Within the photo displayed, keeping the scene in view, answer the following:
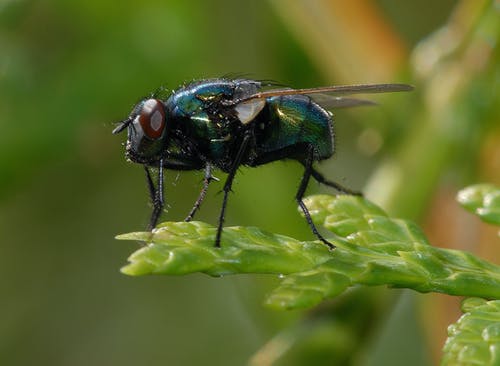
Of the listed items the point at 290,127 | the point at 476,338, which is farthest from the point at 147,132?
the point at 476,338

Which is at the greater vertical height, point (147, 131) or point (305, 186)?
point (147, 131)

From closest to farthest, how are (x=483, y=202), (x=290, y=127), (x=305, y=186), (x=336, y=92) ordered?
(x=483, y=202) < (x=336, y=92) < (x=305, y=186) < (x=290, y=127)

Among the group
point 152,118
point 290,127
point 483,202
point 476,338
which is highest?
point 152,118

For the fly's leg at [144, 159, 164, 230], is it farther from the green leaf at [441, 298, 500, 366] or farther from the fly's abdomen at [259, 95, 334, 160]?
the green leaf at [441, 298, 500, 366]

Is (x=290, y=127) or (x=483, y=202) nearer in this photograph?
(x=483, y=202)

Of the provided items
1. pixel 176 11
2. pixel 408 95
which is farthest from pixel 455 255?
pixel 176 11

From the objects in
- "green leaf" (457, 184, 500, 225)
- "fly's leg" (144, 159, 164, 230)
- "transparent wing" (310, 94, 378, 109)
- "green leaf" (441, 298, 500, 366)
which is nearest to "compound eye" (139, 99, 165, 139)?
"fly's leg" (144, 159, 164, 230)

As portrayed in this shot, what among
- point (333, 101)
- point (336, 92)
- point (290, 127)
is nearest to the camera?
point (336, 92)

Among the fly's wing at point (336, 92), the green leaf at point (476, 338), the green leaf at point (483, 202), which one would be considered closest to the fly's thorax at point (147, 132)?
the fly's wing at point (336, 92)

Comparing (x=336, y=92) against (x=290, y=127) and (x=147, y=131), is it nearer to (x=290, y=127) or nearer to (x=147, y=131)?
(x=290, y=127)
